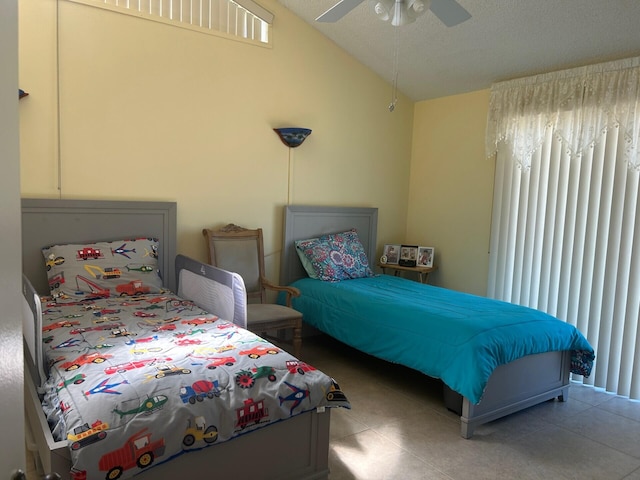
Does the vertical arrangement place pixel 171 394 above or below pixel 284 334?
above

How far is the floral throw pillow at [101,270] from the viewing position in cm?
304

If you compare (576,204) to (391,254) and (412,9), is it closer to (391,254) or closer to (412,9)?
(391,254)

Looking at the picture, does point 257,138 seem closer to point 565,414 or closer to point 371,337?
point 371,337

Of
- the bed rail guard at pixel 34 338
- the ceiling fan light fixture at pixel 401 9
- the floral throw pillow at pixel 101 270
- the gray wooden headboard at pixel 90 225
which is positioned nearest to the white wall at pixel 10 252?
the bed rail guard at pixel 34 338

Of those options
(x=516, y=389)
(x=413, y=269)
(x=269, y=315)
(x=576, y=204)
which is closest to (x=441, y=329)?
(x=516, y=389)

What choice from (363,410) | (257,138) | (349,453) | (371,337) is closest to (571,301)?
(371,337)

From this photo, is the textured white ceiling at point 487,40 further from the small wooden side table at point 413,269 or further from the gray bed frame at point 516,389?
the gray bed frame at point 516,389

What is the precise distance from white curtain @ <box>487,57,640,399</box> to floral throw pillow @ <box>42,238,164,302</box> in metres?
2.82

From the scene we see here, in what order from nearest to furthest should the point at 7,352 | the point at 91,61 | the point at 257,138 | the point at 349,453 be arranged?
the point at 7,352
the point at 349,453
the point at 91,61
the point at 257,138

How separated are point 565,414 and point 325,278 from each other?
1.95 m

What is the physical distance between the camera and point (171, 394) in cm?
179

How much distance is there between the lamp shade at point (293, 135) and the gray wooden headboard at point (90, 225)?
3.50 feet

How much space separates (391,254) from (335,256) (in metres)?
0.85

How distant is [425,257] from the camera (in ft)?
15.1
